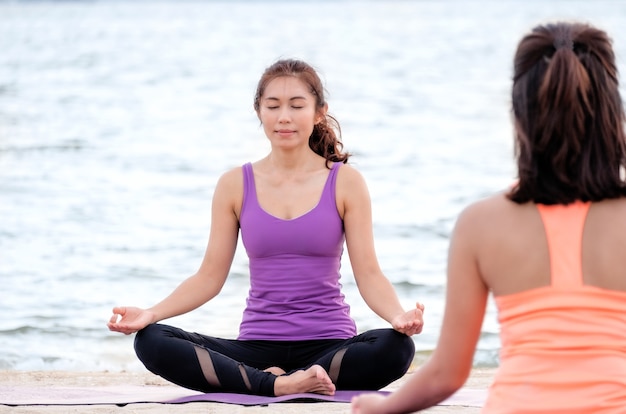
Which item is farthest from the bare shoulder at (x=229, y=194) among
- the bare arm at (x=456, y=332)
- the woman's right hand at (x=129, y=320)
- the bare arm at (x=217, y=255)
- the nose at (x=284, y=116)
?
the bare arm at (x=456, y=332)

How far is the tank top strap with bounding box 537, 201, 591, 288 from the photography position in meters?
2.52

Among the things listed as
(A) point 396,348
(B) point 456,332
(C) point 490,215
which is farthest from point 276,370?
(C) point 490,215

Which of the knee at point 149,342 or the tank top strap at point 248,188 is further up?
the tank top strap at point 248,188

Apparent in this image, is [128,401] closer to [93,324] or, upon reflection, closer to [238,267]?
[93,324]

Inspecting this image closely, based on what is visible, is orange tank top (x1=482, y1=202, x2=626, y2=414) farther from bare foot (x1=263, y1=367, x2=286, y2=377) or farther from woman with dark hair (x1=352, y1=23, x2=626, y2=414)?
bare foot (x1=263, y1=367, x2=286, y2=377)

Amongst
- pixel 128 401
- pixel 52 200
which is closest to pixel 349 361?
pixel 128 401

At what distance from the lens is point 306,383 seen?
452 cm

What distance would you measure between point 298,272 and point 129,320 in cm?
69

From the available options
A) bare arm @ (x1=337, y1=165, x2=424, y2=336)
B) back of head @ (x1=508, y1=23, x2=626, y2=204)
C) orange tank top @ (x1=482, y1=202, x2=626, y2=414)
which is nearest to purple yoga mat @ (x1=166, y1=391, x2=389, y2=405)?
bare arm @ (x1=337, y1=165, x2=424, y2=336)

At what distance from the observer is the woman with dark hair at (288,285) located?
460 cm

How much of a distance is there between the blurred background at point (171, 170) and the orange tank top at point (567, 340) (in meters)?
0.51

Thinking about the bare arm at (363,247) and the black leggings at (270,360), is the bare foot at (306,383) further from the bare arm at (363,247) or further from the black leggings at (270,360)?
the bare arm at (363,247)

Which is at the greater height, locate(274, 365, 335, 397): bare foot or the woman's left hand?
the woman's left hand

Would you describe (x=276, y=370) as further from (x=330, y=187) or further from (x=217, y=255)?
(x=330, y=187)
